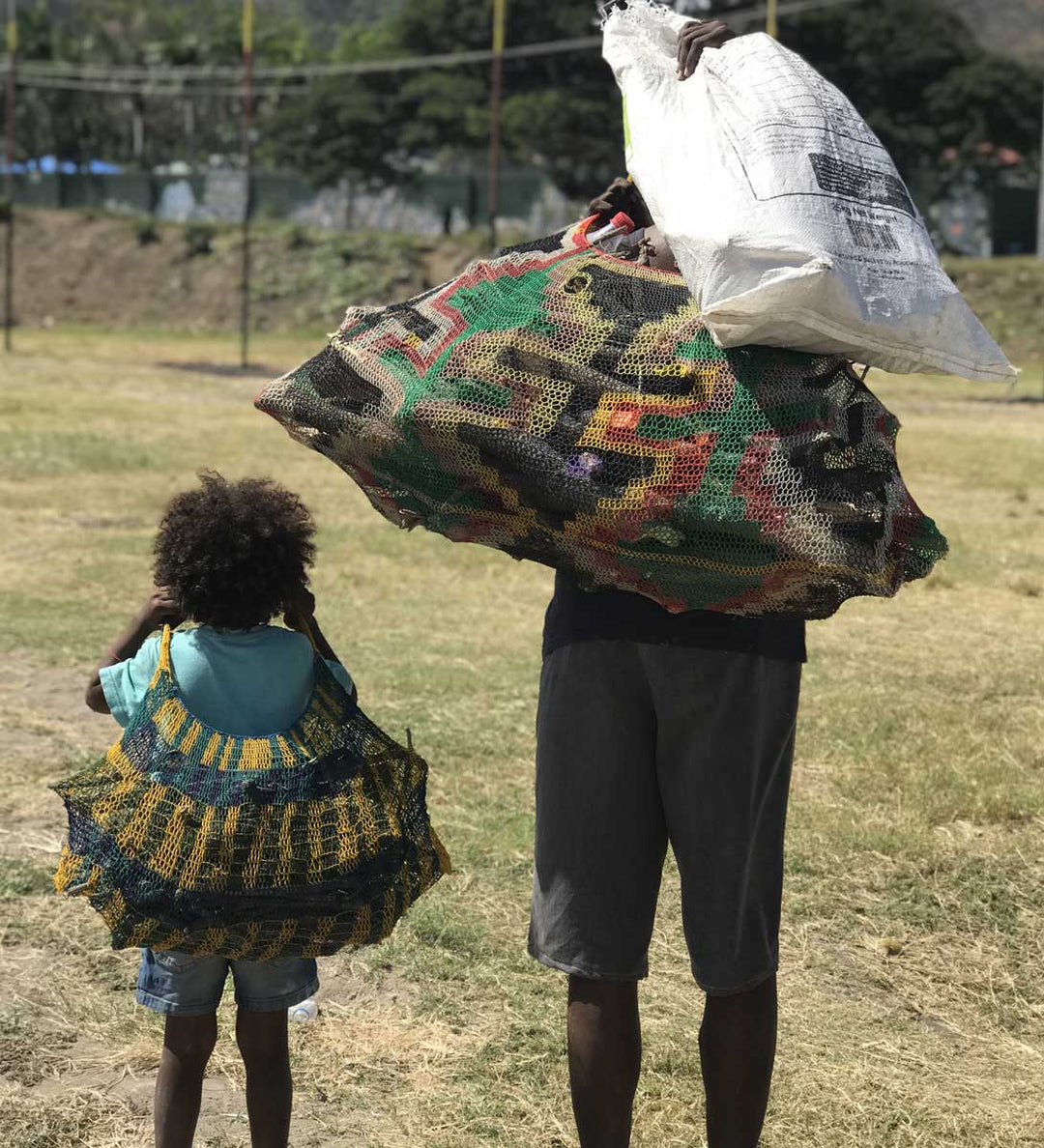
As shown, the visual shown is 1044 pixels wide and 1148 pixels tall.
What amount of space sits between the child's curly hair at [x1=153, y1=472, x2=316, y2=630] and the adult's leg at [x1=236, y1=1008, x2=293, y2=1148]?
0.65m

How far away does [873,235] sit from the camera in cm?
230

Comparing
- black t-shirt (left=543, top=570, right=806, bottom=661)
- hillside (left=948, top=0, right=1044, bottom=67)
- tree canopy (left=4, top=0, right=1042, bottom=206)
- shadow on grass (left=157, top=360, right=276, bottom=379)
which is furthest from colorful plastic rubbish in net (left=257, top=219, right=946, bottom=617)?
hillside (left=948, top=0, right=1044, bottom=67)

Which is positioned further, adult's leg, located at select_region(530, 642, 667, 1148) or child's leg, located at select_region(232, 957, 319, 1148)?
child's leg, located at select_region(232, 957, 319, 1148)

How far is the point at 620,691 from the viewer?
8.11 ft

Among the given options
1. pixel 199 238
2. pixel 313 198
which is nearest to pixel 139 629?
pixel 199 238

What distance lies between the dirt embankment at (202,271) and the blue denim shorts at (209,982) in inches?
1041

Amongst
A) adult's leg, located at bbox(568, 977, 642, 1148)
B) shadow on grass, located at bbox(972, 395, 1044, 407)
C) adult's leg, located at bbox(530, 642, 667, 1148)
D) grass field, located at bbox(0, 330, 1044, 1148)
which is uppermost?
shadow on grass, located at bbox(972, 395, 1044, 407)

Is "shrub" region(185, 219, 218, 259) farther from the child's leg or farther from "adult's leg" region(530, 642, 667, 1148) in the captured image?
"adult's leg" region(530, 642, 667, 1148)

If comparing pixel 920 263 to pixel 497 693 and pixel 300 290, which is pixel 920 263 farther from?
pixel 300 290

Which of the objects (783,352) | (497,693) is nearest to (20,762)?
(497,693)

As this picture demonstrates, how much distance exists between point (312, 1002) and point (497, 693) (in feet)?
7.89

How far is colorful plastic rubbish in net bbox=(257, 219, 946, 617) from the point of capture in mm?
2250

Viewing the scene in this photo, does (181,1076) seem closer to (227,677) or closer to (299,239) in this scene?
(227,677)

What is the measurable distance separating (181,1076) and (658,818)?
88cm
